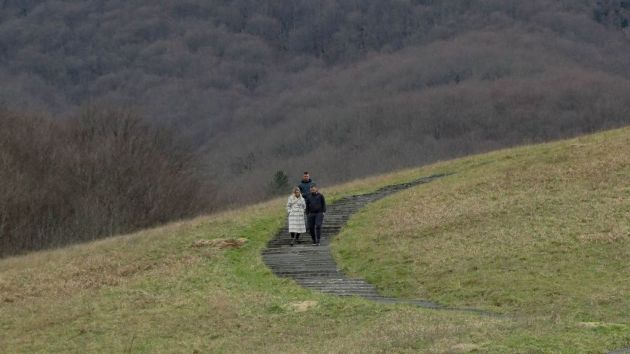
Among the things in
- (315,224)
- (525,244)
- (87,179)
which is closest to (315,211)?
(315,224)

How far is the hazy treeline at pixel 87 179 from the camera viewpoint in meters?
64.9

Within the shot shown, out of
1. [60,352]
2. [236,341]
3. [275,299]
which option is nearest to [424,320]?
[236,341]

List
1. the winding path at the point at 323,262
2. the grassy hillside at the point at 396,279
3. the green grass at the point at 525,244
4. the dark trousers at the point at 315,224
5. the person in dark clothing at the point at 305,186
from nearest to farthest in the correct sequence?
the grassy hillside at the point at 396,279, the green grass at the point at 525,244, the winding path at the point at 323,262, the dark trousers at the point at 315,224, the person in dark clothing at the point at 305,186

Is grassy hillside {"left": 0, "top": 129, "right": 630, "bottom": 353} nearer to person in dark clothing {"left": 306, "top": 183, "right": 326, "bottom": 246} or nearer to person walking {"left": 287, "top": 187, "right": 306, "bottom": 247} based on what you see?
person walking {"left": 287, "top": 187, "right": 306, "bottom": 247}

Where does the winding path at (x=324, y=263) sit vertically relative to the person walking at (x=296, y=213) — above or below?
below

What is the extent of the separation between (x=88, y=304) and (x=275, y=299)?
19.7ft

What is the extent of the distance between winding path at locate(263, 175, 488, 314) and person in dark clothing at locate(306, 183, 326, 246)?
1.68ft

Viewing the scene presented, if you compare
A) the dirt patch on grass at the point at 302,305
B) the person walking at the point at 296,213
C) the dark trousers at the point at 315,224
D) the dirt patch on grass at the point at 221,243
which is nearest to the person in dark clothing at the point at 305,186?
the person walking at the point at 296,213

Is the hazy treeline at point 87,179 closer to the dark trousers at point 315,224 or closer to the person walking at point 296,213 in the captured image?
the person walking at point 296,213

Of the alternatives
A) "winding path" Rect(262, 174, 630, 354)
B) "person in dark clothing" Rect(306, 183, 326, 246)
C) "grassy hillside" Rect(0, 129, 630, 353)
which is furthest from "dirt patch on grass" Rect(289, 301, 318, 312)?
"person in dark clothing" Rect(306, 183, 326, 246)

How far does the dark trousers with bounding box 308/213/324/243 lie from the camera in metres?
35.1

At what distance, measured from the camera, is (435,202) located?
127ft

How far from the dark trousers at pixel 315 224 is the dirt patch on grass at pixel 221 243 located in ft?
9.36

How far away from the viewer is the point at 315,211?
34906mm
